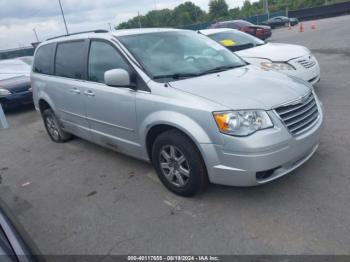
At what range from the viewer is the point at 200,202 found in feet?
10.9

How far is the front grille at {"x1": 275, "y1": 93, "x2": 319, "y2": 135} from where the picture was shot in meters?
3.02

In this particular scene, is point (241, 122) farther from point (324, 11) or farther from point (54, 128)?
point (324, 11)

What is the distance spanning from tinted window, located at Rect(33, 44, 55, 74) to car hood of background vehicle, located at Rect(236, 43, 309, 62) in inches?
151

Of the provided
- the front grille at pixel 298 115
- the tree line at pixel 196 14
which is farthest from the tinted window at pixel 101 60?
the tree line at pixel 196 14

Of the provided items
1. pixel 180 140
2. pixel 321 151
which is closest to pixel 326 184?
pixel 321 151

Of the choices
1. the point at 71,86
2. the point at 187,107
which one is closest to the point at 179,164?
the point at 187,107

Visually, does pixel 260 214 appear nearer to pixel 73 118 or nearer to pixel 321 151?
pixel 321 151

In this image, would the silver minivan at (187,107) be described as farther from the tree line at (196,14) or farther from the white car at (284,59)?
the tree line at (196,14)

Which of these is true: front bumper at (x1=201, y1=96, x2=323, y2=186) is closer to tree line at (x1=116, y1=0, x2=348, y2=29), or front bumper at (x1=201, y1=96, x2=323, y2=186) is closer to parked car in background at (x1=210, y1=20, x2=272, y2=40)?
parked car in background at (x1=210, y1=20, x2=272, y2=40)

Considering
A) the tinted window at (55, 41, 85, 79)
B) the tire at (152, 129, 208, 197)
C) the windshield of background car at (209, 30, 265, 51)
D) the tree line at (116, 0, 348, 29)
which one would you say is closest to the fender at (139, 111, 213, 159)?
the tire at (152, 129, 208, 197)

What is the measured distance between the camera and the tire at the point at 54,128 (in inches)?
219

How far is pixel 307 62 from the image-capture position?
246 inches

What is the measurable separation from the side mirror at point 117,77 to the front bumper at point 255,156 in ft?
3.91

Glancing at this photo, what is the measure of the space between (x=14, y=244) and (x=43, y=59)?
4430 mm
